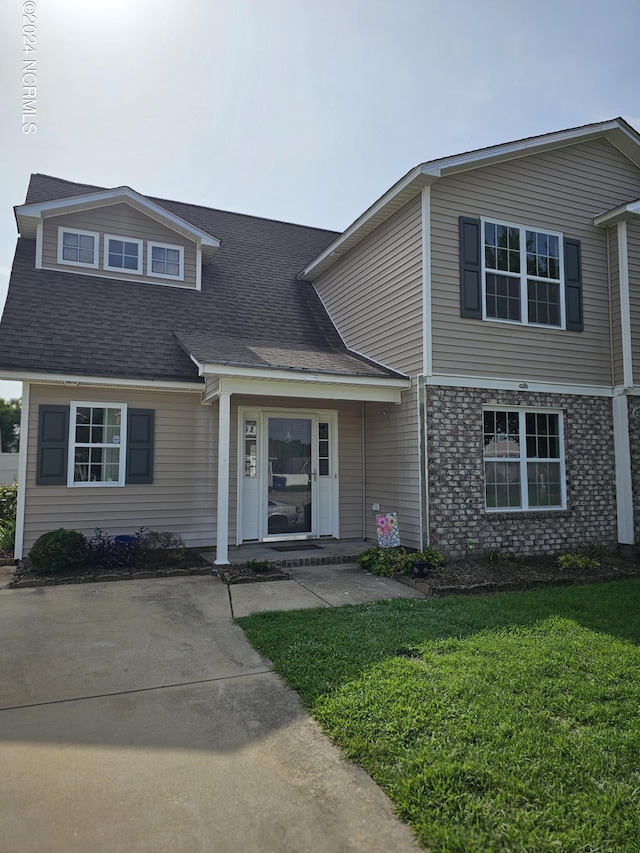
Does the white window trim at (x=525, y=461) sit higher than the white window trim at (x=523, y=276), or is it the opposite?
the white window trim at (x=523, y=276)

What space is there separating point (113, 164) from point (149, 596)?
Result: 365 inches


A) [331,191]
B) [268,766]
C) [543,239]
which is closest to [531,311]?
[543,239]

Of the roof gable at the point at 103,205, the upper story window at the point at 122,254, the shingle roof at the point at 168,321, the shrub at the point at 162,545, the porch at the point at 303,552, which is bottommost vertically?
the porch at the point at 303,552

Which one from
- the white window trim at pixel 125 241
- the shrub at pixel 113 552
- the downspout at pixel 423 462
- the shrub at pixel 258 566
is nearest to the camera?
the shrub at pixel 258 566

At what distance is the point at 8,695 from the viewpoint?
3.81m

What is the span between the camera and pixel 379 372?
8.78m

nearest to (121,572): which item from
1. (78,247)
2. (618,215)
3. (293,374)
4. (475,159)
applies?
(293,374)

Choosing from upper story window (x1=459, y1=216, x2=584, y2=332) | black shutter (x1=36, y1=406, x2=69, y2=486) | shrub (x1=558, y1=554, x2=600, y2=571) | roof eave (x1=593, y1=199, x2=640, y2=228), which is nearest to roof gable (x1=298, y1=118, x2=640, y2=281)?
upper story window (x1=459, y1=216, x2=584, y2=332)

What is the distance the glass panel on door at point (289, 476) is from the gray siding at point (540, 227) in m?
2.98

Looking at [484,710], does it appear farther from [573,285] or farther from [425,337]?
[573,285]

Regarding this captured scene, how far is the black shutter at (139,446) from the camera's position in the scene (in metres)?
8.84

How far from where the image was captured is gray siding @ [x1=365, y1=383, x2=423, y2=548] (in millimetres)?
8375

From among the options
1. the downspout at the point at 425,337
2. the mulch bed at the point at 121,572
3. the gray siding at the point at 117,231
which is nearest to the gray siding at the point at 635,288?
the downspout at the point at 425,337

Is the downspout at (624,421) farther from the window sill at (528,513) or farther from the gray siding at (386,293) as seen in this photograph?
the gray siding at (386,293)
